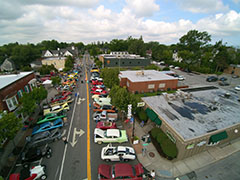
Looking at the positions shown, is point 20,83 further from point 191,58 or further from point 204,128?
point 191,58

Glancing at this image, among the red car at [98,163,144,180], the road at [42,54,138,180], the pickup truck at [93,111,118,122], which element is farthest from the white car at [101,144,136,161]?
the pickup truck at [93,111,118,122]

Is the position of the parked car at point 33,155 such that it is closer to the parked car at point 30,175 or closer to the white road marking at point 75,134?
the parked car at point 30,175

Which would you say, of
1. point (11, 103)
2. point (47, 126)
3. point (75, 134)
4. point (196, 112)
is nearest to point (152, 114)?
point (196, 112)

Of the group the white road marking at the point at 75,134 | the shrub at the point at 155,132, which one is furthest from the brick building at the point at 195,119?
the white road marking at the point at 75,134

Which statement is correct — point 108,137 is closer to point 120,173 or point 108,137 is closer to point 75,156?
point 75,156

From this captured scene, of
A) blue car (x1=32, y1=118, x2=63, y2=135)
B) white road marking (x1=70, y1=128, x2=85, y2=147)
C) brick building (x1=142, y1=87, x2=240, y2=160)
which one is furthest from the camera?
blue car (x1=32, y1=118, x2=63, y2=135)

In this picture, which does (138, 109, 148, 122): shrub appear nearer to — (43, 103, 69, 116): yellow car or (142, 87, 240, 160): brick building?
(142, 87, 240, 160): brick building
